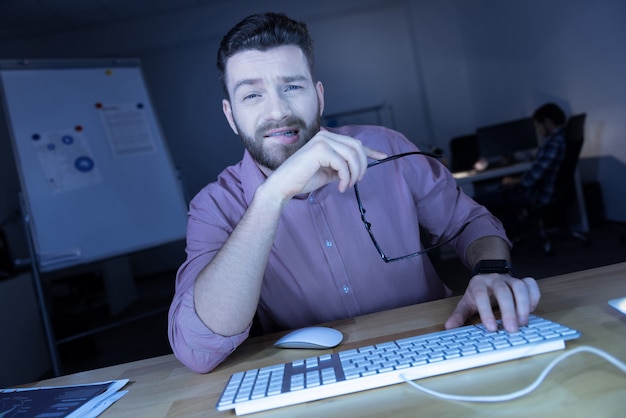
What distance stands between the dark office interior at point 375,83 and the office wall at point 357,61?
0.05ft

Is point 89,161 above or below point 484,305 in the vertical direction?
above

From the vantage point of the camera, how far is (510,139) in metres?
4.67

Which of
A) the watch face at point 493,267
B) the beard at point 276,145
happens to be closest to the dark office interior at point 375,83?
the beard at point 276,145

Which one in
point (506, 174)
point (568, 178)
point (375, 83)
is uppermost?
point (375, 83)

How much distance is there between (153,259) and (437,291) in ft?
22.0

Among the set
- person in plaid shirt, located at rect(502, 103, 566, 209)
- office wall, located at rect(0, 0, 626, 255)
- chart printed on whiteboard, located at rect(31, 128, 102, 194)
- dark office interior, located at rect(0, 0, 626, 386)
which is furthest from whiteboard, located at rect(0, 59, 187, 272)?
office wall, located at rect(0, 0, 626, 255)

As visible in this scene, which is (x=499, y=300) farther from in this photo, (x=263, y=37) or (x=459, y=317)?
(x=263, y=37)

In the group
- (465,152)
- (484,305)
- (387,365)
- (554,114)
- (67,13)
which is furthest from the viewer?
(67,13)

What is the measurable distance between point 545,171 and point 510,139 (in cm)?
98

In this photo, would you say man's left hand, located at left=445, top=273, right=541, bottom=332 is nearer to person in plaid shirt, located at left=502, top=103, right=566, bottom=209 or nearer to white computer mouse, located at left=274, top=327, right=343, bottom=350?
white computer mouse, located at left=274, top=327, right=343, bottom=350

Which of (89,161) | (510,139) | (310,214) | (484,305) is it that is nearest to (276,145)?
(310,214)

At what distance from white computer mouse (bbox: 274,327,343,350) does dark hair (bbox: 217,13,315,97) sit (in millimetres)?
660

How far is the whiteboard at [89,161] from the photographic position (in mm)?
2611

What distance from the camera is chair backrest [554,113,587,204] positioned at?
12.0 feet
